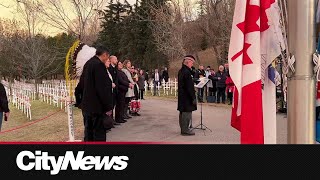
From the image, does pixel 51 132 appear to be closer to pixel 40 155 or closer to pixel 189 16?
pixel 40 155

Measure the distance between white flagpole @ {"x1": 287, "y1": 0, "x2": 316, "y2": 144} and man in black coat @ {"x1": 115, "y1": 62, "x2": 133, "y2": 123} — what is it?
952cm

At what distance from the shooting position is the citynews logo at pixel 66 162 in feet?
5.86

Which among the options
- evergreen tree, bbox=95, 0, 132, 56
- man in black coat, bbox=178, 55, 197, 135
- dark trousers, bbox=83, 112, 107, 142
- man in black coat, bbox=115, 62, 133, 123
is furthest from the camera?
evergreen tree, bbox=95, 0, 132, 56

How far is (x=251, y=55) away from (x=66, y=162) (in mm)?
1208

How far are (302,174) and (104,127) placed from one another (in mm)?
4499

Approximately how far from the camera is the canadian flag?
2.18 m

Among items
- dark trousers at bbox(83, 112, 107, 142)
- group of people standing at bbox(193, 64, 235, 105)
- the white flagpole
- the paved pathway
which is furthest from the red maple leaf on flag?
group of people standing at bbox(193, 64, 235, 105)

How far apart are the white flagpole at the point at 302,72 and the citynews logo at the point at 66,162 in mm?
908

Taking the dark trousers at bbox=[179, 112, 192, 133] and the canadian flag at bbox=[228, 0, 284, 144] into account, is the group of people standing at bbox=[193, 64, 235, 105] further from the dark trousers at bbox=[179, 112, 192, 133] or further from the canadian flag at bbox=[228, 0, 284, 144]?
the canadian flag at bbox=[228, 0, 284, 144]

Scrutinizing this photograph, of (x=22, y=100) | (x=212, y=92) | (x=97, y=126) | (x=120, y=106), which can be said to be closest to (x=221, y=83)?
(x=212, y=92)

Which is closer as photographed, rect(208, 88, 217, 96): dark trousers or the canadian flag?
the canadian flag

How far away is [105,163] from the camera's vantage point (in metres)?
1.82

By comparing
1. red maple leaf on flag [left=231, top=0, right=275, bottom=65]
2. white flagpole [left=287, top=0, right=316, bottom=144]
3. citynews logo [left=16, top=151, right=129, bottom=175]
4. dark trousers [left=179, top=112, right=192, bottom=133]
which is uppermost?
red maple leaf on flag [left=231, top=0, right=275, bottom=65]

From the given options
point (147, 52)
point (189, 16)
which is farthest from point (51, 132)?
point (147, 52)
